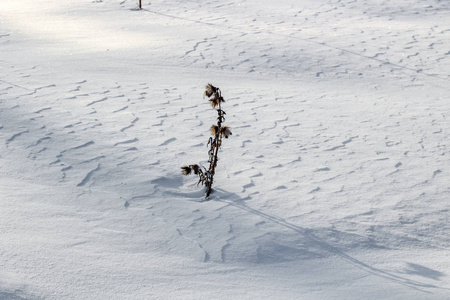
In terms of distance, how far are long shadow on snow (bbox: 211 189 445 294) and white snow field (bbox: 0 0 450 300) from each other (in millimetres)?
14

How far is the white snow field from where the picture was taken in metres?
3.11

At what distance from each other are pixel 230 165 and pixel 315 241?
1.45 metres

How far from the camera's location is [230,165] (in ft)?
15.7

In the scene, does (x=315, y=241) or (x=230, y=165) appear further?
(x=230, y=165)

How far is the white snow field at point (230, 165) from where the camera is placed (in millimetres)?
3111

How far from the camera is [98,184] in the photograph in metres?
4.27

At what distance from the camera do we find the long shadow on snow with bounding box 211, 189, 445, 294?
3061 mm

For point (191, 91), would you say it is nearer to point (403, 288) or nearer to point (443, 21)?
point (403, 288)

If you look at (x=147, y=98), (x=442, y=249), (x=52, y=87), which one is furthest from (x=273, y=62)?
(x=442, y=249)

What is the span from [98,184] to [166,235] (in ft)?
3.30

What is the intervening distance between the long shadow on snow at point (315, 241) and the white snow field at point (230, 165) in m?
0.01

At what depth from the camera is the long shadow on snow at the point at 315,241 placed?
3061mm

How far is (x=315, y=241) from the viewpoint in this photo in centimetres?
353

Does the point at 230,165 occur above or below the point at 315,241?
above
